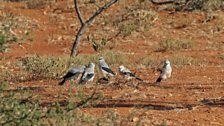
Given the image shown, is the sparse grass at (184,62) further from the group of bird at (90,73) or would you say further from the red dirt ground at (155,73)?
the group of bird at (90,73)

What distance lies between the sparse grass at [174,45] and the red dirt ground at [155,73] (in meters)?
0.23

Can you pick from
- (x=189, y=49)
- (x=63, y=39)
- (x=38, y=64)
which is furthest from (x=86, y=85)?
(x=63, y=39)

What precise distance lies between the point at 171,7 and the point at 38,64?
1544 centimetres

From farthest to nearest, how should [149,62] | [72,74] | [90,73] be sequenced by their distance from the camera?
1. [149,62]
2. [72,74]
3. [90,73]

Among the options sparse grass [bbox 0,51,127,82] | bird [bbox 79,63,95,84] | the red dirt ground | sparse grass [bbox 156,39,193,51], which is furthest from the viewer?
sparse grass [bbox 156,39,193,51]

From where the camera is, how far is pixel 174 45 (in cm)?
2077

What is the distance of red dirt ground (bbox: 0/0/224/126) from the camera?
346 inches

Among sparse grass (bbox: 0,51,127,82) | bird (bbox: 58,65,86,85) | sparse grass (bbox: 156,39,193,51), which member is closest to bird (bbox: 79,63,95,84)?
bird (bbox: 58,65,86,85)

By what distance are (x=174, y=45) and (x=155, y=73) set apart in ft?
21.8

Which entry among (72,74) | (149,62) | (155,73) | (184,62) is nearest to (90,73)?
(72,74)

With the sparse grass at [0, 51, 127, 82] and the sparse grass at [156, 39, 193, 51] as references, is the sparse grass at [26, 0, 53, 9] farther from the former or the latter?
the sparse grass at [0, 51, 127, 82]

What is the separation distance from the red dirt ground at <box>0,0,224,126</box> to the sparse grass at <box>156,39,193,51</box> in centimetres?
23

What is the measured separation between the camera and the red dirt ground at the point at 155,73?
878 cm

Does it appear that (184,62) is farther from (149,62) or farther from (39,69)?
(39,69)
